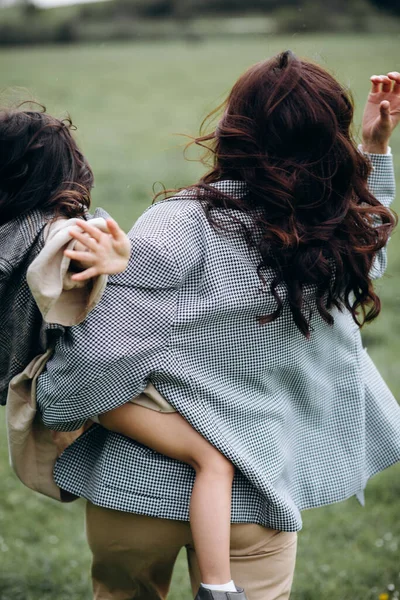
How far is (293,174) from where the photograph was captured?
1.88 meters

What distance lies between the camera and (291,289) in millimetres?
1933

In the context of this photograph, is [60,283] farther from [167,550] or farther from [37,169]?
[167,550]

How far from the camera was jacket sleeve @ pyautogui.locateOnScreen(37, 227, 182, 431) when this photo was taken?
183cm

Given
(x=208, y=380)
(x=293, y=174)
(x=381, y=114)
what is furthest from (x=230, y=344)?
(x=381, y=114)

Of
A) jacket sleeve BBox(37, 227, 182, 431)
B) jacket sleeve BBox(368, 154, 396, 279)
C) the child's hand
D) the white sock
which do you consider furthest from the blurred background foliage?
the white sock

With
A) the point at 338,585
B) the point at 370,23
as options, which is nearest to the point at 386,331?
the point at 338,585

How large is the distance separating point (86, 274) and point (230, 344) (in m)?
0.45

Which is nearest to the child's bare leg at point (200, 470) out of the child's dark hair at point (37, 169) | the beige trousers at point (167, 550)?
the beige trousers at point (167, 550)

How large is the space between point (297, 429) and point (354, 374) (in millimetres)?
234

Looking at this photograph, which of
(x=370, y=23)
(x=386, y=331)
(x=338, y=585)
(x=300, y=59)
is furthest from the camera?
(x=370, y=23)

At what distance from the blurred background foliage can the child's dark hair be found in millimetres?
17072

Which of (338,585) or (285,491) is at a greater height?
(285,491)

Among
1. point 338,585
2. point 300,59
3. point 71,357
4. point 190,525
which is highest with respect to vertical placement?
point 300,59

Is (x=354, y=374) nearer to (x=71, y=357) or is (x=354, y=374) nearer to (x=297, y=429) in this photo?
(x=297, y=429)
